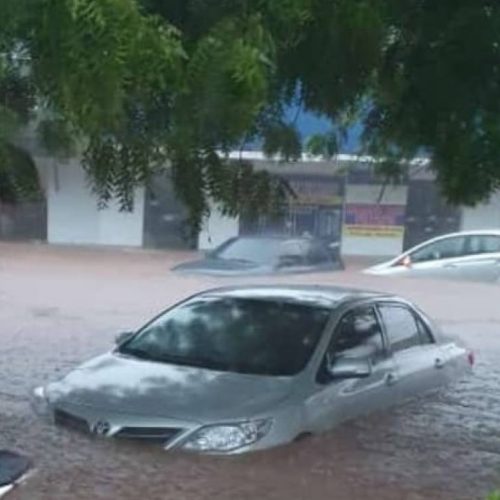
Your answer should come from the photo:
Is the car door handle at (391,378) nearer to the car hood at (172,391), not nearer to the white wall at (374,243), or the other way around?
the car hood at (172,391)

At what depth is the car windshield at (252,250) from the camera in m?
21.9

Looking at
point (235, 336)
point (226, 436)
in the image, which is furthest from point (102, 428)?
point (235, 336)

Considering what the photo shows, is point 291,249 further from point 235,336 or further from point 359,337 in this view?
point 235,336

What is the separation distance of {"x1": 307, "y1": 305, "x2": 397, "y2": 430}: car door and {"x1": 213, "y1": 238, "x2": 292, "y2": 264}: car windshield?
11977 millimetres

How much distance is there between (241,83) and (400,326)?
6.60 m

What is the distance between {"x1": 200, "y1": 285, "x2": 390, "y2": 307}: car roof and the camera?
9.90 meters

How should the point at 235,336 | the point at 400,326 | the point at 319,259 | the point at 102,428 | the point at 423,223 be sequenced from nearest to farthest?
the point at 102,428, the point at 235,336, the point at 400,326, the point at 319,259, the point at 423,223

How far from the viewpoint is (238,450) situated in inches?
325

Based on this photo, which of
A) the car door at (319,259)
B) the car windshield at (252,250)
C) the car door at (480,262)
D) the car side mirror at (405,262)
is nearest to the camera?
the car windshield at (252,250)

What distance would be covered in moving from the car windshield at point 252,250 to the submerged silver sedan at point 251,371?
1112cm

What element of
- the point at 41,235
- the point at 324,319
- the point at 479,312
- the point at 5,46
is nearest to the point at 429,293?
the point at 479,312

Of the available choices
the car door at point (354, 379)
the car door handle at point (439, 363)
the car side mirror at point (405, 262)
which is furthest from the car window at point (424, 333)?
the car side mirror at point (405, 262)

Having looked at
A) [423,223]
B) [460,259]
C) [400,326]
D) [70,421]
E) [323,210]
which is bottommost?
[70,421]

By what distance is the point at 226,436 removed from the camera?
8.20 m
